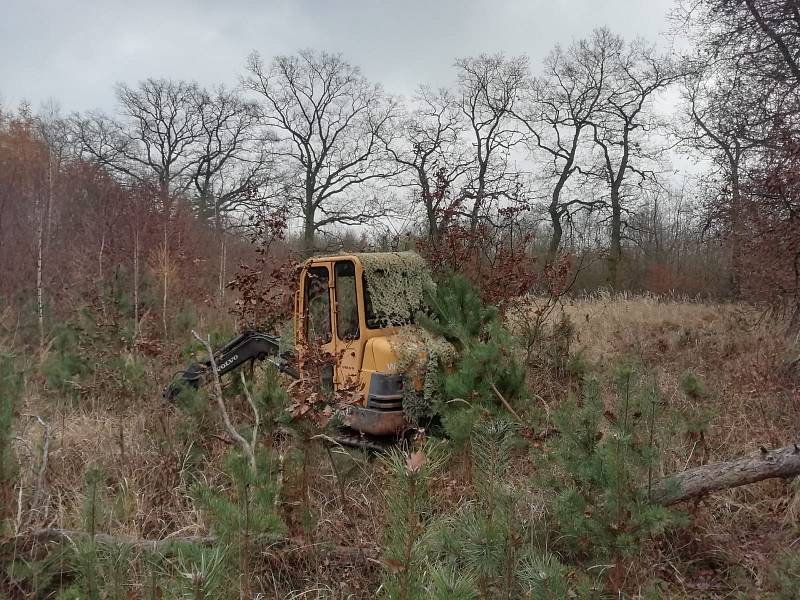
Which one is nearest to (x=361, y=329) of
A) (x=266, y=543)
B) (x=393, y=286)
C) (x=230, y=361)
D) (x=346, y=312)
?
(x=346, y=312)

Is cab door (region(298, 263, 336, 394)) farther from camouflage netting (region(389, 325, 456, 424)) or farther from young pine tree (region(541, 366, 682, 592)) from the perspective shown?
young pine tree (region(541, 366, 682, 592))

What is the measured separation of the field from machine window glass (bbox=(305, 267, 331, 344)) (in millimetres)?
1100

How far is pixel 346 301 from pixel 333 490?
2.01 meters

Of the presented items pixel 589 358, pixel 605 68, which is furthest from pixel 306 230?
pixel 589 358

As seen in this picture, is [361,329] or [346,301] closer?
[361,329]

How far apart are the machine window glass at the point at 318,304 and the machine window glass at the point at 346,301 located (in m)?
0.11

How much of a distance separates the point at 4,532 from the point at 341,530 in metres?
1.83

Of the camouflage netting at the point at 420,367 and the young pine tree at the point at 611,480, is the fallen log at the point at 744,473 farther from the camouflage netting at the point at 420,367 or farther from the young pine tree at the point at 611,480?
the camouflage netting at the point at 420,367

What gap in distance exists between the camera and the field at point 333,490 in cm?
321

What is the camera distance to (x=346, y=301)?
18.5ft

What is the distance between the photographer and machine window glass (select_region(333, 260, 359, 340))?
5586 mm

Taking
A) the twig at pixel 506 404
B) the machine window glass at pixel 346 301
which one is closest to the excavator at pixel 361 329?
the machine window glass at pixel 346 301

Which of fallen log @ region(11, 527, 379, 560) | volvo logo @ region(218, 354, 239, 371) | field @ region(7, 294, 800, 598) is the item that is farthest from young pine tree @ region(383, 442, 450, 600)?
volvo logo @ region(218, 354, 239, 371)

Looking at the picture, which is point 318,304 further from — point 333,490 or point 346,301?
point 333,490
